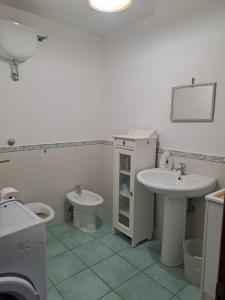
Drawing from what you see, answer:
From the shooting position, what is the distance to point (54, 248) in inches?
86.4

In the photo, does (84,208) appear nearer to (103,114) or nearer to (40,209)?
(40,209)

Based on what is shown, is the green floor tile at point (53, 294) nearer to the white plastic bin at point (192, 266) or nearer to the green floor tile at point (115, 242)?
the green floor tile at point (115, 242)

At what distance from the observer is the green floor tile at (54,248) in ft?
6.94

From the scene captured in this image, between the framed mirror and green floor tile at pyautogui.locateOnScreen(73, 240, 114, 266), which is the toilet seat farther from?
the framed mirror

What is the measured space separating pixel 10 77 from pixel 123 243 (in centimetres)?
206

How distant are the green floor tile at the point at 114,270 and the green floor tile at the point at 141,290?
6cm

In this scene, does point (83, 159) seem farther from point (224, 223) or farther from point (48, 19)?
point (224, 223)

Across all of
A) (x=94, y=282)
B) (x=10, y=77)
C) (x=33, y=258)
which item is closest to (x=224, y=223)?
(x=33, y=258)

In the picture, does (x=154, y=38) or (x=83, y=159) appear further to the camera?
(x=83, y=159)

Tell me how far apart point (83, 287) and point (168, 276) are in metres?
0.71

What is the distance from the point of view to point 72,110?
2.65 metres

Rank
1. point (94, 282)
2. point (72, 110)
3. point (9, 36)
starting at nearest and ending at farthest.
A: point (94, 282) → point (9, 36) → point (72, 110)

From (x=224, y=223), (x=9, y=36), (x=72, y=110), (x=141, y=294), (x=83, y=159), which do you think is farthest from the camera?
(x=83, y=159)

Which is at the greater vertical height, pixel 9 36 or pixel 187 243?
pixel 9 36
